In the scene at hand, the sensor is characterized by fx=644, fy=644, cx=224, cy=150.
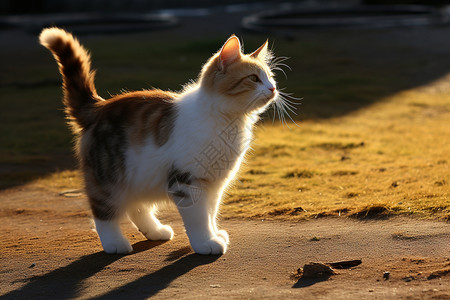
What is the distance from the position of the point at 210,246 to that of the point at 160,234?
1.57ft

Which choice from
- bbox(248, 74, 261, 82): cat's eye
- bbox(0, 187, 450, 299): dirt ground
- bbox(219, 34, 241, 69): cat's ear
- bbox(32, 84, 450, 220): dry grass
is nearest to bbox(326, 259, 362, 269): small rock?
bbox(0, 187, 450, 299): dirt ground

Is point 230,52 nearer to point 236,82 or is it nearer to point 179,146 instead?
point 236,82

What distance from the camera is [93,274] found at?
336 cm

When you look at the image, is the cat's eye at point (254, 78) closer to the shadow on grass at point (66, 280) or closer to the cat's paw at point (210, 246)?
the cat's paw at point (210, 246)

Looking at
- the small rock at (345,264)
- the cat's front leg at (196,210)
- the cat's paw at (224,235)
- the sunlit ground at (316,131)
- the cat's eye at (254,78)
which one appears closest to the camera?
the small rock at (345,264)

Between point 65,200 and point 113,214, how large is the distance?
1.31m

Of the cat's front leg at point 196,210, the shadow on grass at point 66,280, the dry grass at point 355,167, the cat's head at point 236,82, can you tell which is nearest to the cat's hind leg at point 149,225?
the shadow on grass at point 66,280

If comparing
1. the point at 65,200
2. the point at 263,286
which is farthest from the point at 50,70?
the point at 263,286

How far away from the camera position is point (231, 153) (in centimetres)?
355

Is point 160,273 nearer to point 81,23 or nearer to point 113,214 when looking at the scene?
point 113,214

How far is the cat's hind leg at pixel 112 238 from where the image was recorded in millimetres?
3680

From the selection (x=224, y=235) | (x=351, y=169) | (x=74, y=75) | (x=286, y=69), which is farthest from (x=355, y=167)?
(x=286, y=69)

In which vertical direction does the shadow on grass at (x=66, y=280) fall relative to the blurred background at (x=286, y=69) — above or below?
below

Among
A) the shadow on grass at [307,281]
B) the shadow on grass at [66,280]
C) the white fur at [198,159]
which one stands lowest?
the shadow on grass at [307,281]
